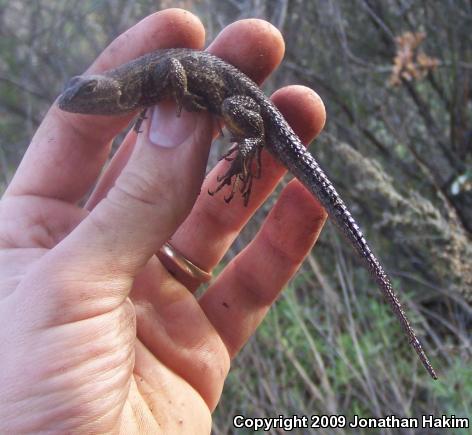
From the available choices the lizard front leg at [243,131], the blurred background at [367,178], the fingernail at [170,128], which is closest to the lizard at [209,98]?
the lizard front leg at [243,131]

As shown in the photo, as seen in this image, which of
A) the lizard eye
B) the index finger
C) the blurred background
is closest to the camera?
the lizard eye

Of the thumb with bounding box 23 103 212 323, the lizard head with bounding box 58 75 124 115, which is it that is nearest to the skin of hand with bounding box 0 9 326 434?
the thumb with bounding box 23 103 212 323

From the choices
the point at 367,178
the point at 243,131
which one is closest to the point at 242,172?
the point at 243,131

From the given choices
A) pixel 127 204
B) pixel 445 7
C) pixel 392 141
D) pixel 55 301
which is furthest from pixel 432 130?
pixel 55 301

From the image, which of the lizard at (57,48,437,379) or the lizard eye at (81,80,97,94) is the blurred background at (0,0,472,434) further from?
the lizard eye at (81,80,97,94)

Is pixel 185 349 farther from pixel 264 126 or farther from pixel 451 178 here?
pixel 451 178

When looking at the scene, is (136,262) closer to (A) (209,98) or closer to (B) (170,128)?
(B) (170,128)

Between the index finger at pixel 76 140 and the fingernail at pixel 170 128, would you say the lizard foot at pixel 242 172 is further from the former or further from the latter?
the index finger at pixel 76 140
